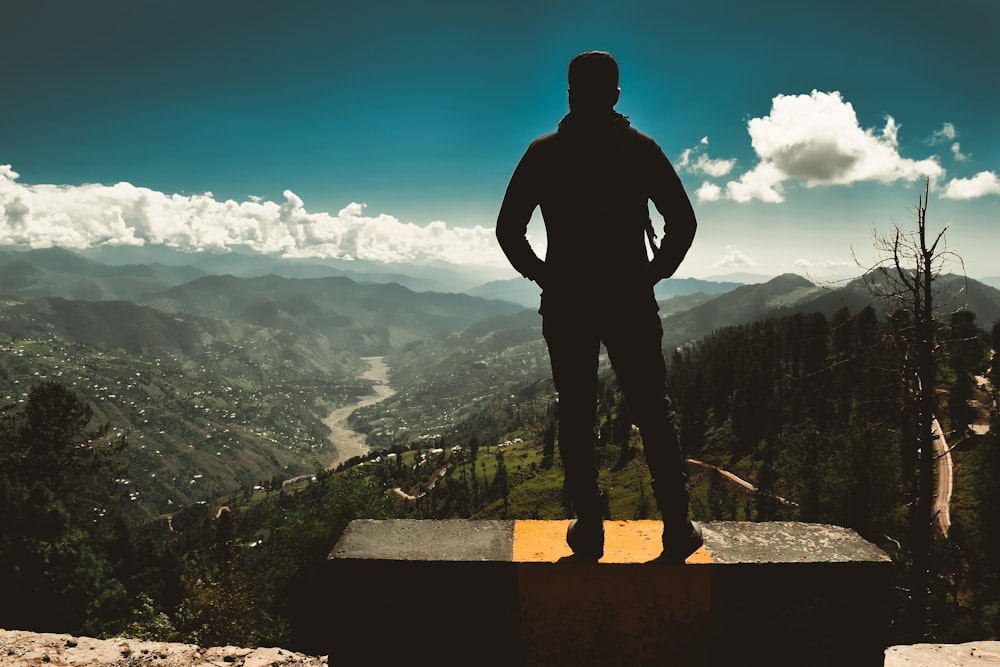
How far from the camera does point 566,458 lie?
4488mm

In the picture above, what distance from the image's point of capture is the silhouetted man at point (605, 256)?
13.5 feet

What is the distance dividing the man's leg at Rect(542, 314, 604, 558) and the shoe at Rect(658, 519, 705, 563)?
493mm

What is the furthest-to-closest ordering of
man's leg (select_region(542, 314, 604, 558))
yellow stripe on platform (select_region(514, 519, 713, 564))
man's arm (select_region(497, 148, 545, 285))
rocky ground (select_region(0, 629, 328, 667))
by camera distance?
1. rocky ground (select_region(0, 629, 328, 667))
2. man's arm (select_region(497, 148, 545, 285))
3. man's leg (select_region(542, 314, 604, 558))
4. yellow stripe on platform (select_region(514, 519, 713, 564))

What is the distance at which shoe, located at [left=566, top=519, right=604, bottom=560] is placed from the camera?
13.5 feet

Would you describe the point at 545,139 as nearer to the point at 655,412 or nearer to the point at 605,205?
the point at 605,205

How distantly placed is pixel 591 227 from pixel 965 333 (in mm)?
64659

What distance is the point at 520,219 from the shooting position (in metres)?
4.40

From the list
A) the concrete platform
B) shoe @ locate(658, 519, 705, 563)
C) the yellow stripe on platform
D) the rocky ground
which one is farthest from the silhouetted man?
the rocky ground

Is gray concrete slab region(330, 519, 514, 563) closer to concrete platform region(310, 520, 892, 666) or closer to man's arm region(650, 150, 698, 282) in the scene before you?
concrete platform region(310, 520, 892, 666)

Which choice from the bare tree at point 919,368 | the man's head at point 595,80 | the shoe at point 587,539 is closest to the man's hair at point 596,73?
the man's head at point 595,80

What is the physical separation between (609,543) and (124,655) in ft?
22.9

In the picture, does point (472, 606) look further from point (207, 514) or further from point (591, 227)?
point (207, 514)

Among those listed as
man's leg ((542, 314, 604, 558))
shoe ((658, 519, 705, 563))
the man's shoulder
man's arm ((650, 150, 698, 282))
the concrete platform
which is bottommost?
the concrete platform

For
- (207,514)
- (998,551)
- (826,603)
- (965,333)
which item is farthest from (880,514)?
(207,514)
